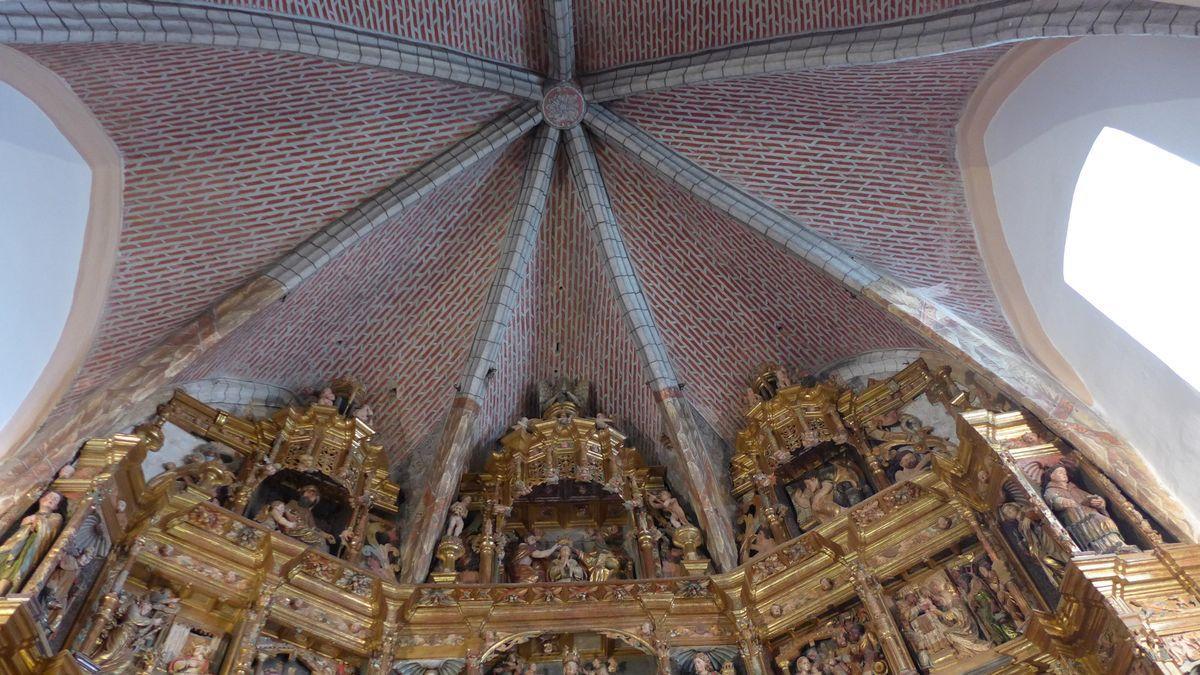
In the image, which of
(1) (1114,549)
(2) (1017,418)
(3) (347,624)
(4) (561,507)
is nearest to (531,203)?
(4) (561,507)

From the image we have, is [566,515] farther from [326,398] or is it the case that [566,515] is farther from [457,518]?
[326,398]

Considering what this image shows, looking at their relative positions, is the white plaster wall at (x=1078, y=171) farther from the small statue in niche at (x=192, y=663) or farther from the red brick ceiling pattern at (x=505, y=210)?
the small statue in niche at (x=192, y=663)

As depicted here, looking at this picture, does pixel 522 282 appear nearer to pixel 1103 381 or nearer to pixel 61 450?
pixel 61 450

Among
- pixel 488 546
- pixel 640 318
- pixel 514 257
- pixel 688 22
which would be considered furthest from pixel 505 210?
pixel 488 546

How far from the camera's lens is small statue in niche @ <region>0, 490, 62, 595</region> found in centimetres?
748

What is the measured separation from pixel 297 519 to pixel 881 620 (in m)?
6.89

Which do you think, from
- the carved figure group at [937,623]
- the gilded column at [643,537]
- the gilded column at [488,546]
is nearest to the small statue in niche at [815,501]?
the carved figure group at [937,623]

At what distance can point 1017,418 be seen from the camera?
9.65m

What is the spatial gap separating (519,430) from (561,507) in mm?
1274

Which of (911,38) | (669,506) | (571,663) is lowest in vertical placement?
(571,663)

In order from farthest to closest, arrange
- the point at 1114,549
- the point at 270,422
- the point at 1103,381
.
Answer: the point at 270,422, the point at 1103,381, the point at 1114,549

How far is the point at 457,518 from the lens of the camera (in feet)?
39.0

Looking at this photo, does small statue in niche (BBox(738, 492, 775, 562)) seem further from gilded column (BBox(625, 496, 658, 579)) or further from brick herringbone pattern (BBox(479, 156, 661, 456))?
brick herringbone pattern (BBox(479, 156, 661, 456))

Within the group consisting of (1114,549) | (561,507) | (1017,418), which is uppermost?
(561,507)
